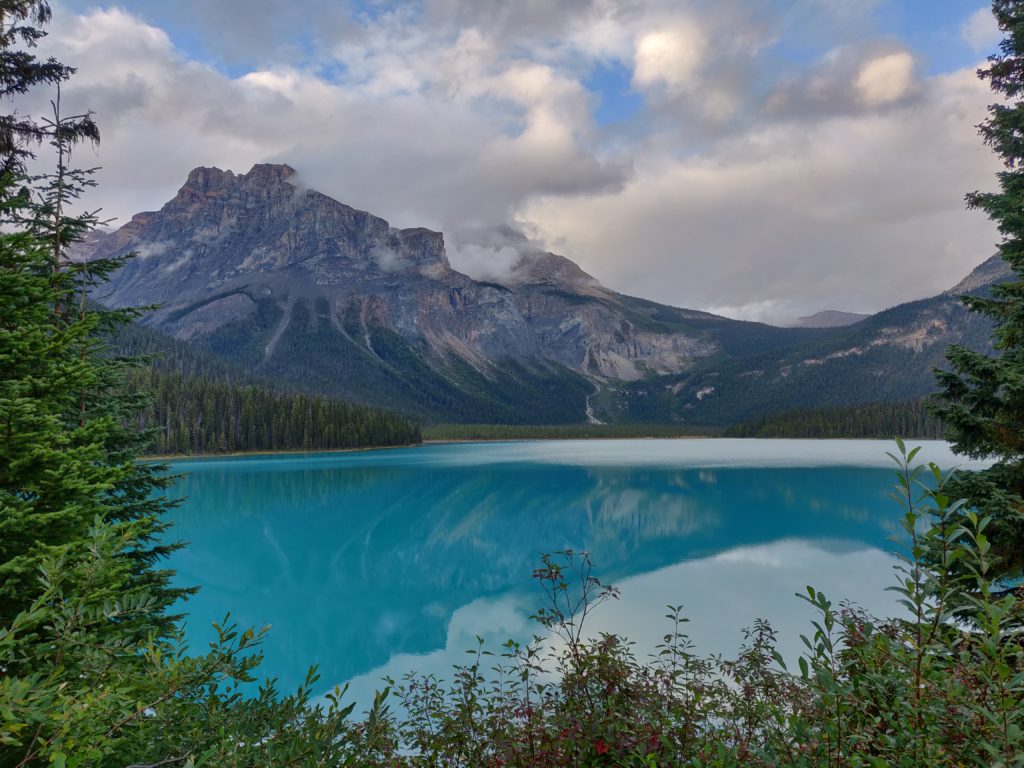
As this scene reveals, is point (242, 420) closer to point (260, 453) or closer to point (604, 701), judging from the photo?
point (260, 453)

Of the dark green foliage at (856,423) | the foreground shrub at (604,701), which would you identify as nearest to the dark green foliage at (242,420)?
the foreground shrub at (604,701)

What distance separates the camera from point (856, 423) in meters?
131

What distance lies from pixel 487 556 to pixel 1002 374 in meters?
26.0

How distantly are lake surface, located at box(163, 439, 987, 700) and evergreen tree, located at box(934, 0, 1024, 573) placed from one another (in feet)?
8.33

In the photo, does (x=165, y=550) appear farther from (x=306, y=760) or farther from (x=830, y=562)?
(x=830, y=562)

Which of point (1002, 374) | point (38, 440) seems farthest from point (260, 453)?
point (1002, 374)

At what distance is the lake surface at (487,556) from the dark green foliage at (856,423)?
83733 millimetres

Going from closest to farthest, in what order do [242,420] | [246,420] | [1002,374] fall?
[1002,374], [242,420], [246,420]

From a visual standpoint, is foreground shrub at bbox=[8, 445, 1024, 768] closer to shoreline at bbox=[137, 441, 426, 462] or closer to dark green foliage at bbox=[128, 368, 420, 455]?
shoreline at bbox=[137, 441, 426, 462]

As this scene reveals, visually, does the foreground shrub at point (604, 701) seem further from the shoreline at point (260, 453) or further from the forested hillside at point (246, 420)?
the forested hillside at point (246, 420)

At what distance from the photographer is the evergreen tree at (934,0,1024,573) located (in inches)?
319

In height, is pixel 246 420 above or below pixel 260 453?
above

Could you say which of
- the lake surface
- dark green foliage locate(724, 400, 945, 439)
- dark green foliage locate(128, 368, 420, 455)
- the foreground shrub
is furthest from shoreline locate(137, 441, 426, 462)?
dark green foliage locate(724, 400, 945, 439)

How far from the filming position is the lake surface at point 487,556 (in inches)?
695
